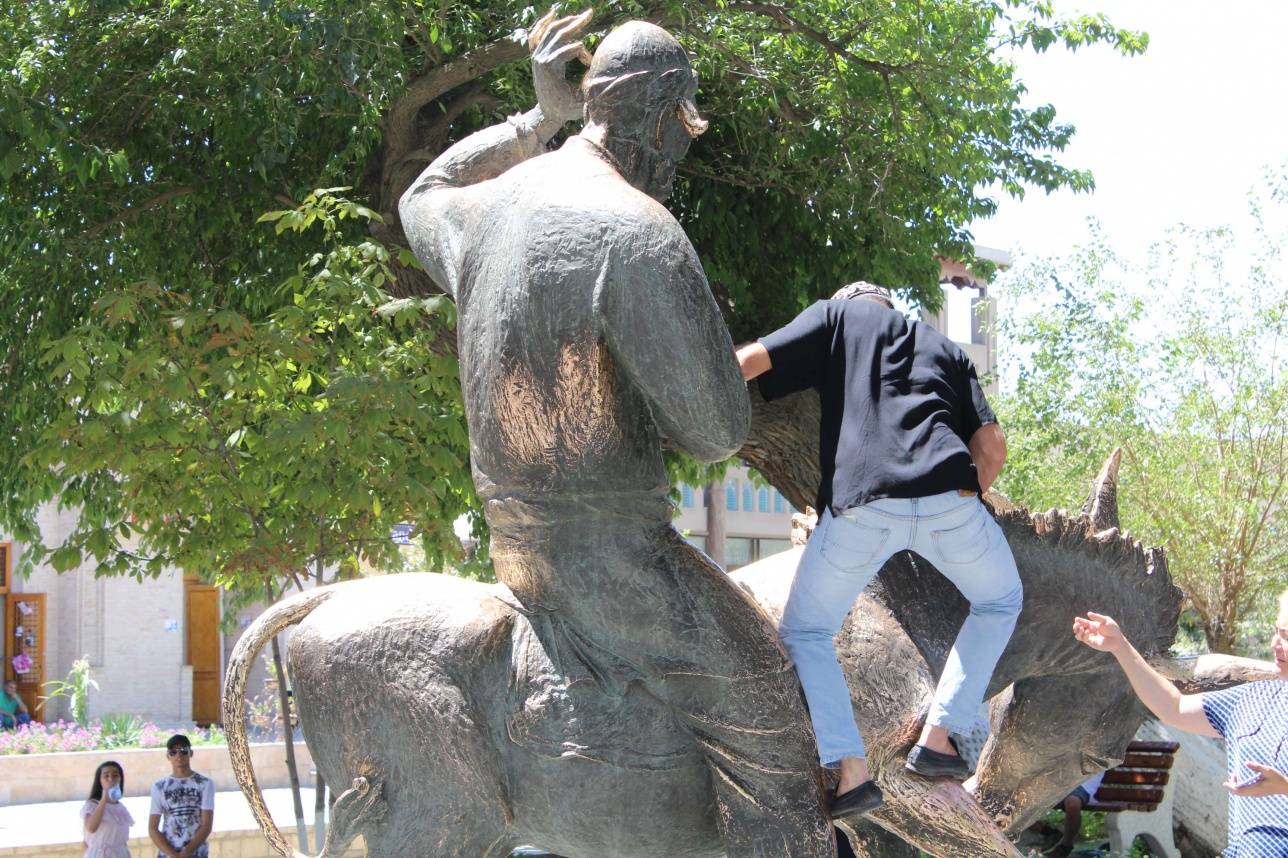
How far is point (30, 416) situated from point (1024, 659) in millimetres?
10141

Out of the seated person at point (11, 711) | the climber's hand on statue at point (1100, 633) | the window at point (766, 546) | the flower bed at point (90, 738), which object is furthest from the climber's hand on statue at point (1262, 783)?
the window at point (766, 546)

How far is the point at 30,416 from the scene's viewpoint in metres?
11.5

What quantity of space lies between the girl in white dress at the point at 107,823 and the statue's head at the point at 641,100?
7.70 metres

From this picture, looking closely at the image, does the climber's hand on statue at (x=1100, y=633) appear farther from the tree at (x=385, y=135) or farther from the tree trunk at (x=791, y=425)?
the tree at (x=385, y=135)

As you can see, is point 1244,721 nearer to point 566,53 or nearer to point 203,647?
point 566,53

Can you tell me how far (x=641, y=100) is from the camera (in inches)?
117

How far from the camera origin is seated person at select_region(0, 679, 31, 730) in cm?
2192

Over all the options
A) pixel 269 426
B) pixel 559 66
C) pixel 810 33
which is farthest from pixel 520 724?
pixel 810 33

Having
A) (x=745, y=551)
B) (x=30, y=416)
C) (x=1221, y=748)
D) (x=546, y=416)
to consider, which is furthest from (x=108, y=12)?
(x=745, y=551)

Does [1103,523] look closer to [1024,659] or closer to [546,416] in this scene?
[1024,659]

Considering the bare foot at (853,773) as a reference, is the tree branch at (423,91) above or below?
above

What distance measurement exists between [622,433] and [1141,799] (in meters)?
8.63

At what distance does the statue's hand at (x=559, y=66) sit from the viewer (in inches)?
125

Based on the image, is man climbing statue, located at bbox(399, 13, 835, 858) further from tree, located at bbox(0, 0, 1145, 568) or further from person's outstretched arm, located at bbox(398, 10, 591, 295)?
tree, located at bbox(0, 0, 1145, 568)
